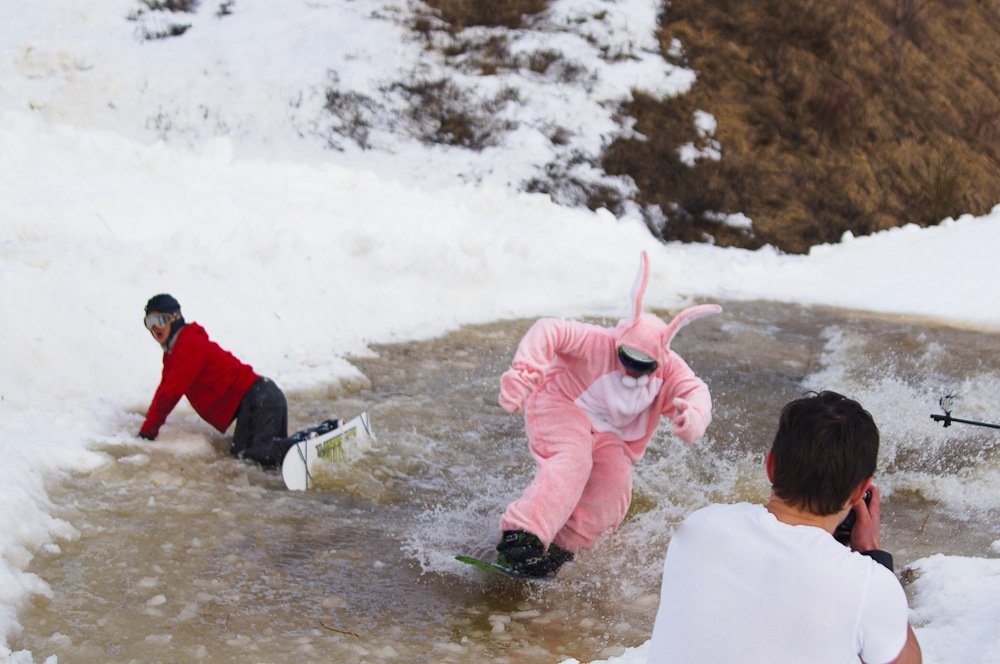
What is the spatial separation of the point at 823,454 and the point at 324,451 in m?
4.36

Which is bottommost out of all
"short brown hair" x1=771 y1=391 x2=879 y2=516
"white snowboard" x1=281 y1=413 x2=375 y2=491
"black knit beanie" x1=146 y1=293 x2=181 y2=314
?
"white snowboard" x1=281 y1=413 x2=375 y2=491

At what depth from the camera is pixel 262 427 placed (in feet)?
21.0

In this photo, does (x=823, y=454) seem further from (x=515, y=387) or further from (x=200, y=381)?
(x=200, y=381)

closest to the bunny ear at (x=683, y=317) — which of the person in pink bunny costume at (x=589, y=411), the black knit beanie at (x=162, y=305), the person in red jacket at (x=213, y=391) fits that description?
the person in pink bunny costume at (x=589, y=411)

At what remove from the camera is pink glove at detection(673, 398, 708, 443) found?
17.2ft

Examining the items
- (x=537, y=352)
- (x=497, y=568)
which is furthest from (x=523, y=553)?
(x=537, y=352)

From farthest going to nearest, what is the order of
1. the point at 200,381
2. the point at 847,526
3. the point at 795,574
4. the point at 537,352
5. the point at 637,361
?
the point at 200,381 → the point at 637,361 → the point at 537,352 → the point at 847,526 → the point at 795,574

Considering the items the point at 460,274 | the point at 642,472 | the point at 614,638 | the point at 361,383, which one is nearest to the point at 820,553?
the point at 614,638

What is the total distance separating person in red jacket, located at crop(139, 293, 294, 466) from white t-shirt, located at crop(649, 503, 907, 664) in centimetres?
418

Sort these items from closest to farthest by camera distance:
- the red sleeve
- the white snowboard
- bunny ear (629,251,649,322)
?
bunny ear (629,251,649,322) → the white snowboard → the red sleeve

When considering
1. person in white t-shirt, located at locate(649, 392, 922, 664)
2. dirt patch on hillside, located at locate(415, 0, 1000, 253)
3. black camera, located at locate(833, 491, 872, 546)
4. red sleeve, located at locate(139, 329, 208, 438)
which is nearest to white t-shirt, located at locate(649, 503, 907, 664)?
person in white t-shirt, located at locate(649, 392, 922, 664)

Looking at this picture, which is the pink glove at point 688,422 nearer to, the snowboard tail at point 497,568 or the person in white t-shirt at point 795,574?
the snowboard tail at point 497,568

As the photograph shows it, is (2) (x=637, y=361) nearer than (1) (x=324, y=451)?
Yes

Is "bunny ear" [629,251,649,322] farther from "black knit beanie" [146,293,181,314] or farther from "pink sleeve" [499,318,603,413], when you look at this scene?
"black knit beanie" [146,293,181,314]
